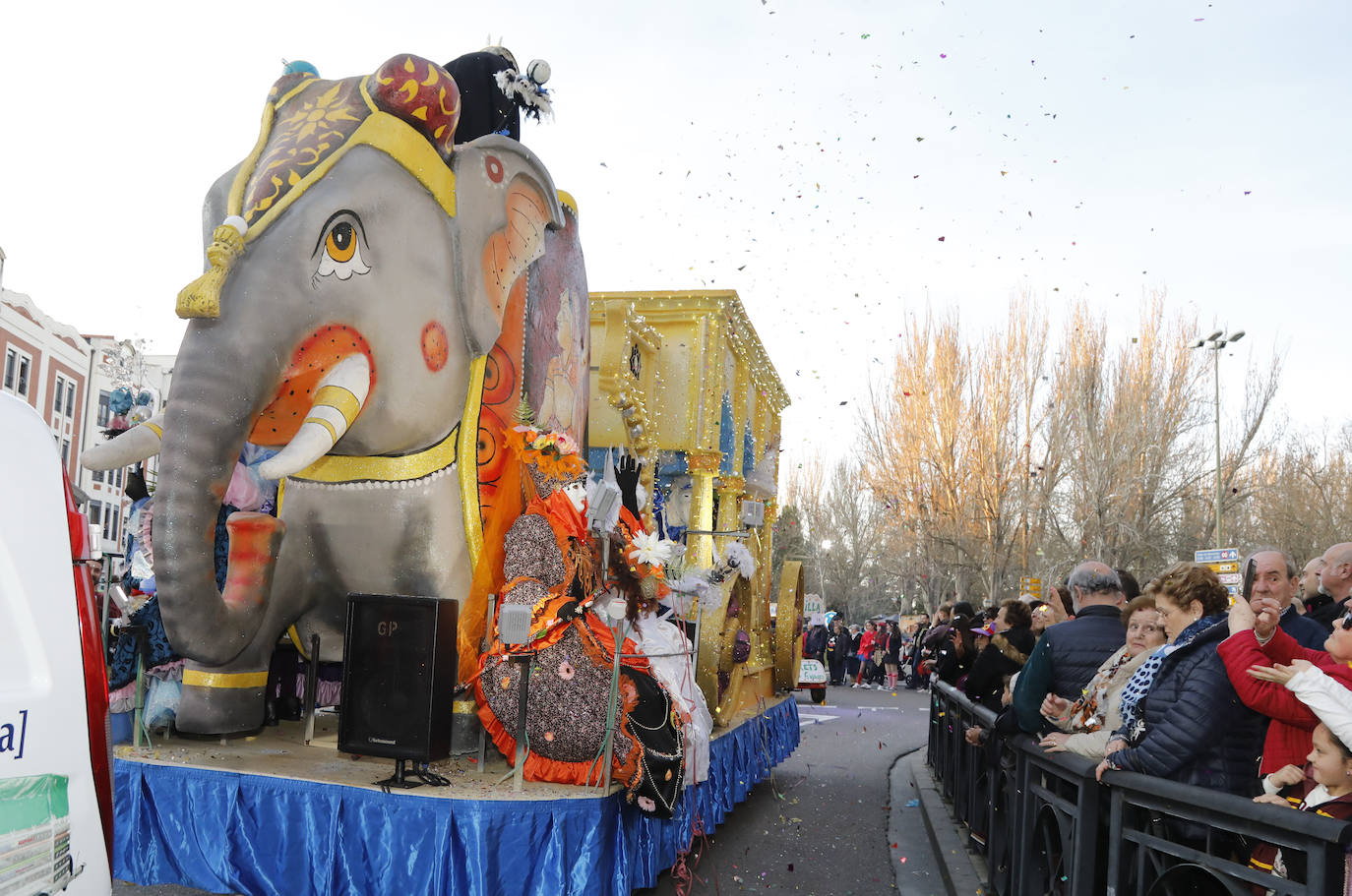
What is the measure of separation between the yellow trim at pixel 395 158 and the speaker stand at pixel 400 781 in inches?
110

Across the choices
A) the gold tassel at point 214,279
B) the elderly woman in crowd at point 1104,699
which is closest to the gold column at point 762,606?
the elderly woman in crowd at point 1104,699

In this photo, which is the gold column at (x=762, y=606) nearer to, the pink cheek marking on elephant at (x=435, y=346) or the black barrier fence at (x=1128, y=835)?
the black barrier fence at (x=1128, y=835)

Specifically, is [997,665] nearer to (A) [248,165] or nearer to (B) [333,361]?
(B) [333,361]

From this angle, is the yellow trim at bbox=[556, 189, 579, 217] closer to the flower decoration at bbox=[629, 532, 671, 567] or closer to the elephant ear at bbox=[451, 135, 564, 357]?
the elephant ear at bbox=[451, 135, 564, 357]

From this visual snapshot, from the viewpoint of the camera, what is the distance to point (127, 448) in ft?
18.2

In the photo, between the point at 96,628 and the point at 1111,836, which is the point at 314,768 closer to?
the point at 96,628

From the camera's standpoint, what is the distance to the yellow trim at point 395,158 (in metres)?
5.27

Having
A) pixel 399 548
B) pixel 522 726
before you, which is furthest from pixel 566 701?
pixel 399 548

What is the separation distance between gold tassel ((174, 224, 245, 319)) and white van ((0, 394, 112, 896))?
2.51 metres

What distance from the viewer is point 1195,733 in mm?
3475

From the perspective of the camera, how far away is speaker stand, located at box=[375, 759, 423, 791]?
4.90 meters

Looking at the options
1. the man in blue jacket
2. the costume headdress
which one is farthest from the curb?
the costume headdress

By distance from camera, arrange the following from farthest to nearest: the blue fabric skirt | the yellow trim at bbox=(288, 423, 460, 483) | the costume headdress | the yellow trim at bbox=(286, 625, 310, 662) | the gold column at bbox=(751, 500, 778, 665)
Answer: the gold column at bbox=(751, 500, 778, 665) < the yellow trim at bbox=(286, 625, 310, 662) < the costume headdress < the yellow trim at bbox=(288, 423, 460, 483) < the blue fabric skirt

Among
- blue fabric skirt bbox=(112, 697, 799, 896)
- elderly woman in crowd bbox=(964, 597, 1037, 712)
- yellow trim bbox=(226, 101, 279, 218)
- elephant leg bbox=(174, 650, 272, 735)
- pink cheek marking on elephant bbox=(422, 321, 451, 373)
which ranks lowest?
blue fabric skirt bbox=(112, 697, 799, 896)
